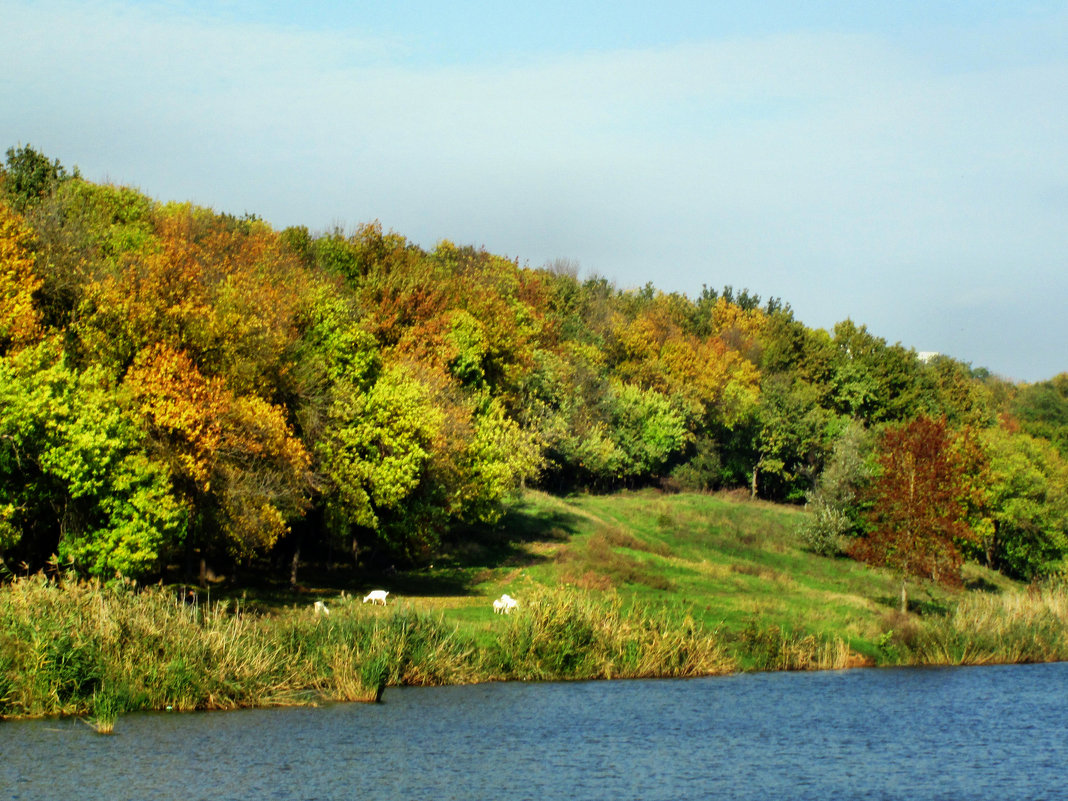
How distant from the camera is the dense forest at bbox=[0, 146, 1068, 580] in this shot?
128ft

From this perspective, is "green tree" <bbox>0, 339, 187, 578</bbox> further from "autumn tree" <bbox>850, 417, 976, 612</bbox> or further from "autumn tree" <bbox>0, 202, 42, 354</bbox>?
"autumn tree" <bbox>850, 417, 976, 612</bbox>

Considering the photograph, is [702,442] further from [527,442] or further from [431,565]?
[431,565]

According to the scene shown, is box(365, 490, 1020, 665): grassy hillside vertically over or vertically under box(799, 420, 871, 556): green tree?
under

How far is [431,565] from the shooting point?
62750mm

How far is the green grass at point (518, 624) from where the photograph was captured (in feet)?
100

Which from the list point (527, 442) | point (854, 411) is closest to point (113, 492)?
point (527, 442)

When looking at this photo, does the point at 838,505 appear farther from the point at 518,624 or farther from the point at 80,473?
the point at 80,473

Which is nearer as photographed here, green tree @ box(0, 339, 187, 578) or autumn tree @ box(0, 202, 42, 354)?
green tree @ box(0, 339, 187, 578)

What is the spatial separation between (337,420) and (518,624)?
58.3 feet

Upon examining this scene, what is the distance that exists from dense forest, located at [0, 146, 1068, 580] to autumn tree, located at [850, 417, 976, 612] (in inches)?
5.4

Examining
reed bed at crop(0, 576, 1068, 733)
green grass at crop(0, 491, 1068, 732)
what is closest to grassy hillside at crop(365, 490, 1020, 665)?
green grass at crop(0, 491, 1068, 732)

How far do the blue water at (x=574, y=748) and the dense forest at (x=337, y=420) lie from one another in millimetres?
8263

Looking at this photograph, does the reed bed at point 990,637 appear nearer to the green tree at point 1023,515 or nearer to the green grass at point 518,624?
the green grass at point 518,624

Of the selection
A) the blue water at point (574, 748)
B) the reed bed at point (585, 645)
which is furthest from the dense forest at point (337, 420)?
the reed bed at point (585, 645)
